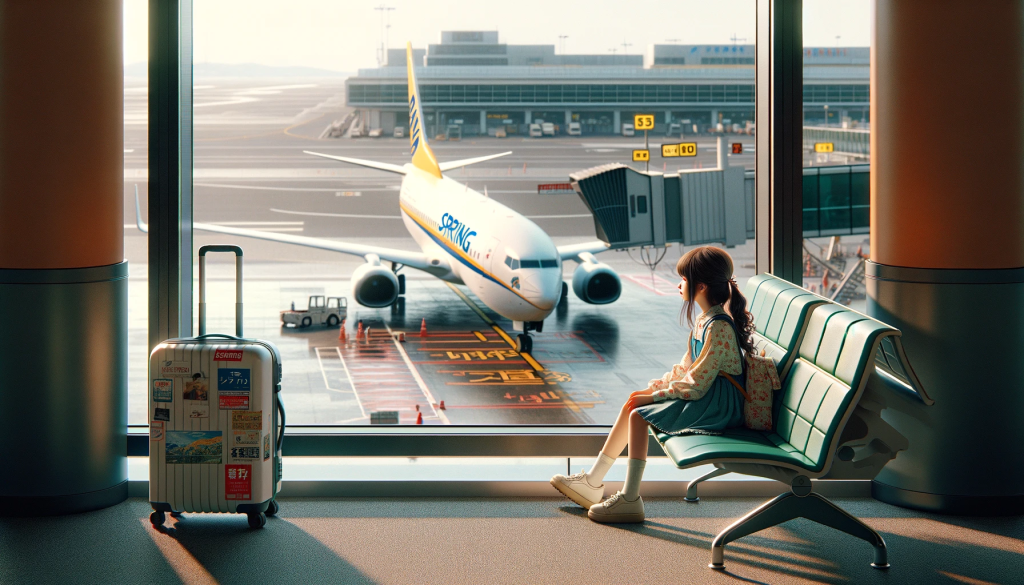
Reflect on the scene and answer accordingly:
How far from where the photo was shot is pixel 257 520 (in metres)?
2.97

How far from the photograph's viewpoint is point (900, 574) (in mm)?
2555

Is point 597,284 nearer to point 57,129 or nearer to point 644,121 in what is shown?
point 644,121

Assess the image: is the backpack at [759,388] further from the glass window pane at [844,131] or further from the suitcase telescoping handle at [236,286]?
the suitcase telescoping handle at [236,286]

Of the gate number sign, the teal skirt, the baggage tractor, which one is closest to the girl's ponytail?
the teal skirt

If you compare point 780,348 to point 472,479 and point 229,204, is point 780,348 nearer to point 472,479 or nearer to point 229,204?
point 472,479

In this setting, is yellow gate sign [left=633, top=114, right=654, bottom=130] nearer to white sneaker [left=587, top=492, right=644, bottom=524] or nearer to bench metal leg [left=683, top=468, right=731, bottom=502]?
bench metal leg [left=683, top=468, right=731, bottom=502]

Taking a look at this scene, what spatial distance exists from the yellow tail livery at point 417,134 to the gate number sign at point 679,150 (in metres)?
11.9

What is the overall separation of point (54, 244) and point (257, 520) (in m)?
1.29

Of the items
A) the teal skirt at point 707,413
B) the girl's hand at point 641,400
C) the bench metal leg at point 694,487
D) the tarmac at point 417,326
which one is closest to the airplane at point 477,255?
the tarmac at point 417,326

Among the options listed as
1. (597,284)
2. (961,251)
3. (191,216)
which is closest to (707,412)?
(961,251)

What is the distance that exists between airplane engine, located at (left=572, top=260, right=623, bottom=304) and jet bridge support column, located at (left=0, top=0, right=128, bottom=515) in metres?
13.1

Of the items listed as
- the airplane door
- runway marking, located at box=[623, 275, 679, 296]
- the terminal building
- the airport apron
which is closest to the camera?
the airport apron

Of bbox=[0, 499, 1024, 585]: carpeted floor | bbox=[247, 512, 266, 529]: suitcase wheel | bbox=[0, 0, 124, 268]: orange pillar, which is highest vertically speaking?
bbox=[0, 0, 124, 268]: orange pillar

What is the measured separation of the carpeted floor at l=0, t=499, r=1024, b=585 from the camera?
101 inches
